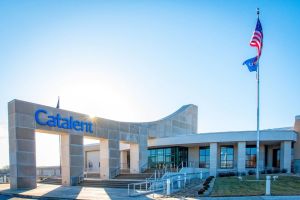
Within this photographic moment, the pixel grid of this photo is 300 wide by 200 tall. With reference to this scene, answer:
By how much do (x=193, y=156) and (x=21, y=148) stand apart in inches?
980

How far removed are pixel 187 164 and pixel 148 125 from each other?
8.74 metres

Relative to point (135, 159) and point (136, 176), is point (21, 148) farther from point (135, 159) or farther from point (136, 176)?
point (135, 159)

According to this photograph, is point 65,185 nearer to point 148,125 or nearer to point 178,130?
point 148,125

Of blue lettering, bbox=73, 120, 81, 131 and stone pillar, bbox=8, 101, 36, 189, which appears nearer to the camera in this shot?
stone pillar, bbox=8, 101, 36, 189

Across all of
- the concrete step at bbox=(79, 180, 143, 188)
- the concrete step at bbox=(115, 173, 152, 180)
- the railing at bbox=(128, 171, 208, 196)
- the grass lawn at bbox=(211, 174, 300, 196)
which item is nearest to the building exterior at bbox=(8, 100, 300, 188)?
the concrete step at bbox=(115, 173, 152, 180)

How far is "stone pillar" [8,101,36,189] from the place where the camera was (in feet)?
65.3

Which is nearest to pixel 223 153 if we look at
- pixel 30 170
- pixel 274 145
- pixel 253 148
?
pixel 253 148

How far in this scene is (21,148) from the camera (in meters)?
20.2

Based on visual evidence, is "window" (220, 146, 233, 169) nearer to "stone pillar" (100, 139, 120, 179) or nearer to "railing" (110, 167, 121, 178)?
"railing" (110, 167, 121, 178)

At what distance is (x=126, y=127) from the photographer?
3100 centimetres

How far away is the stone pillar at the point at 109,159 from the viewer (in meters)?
27.5

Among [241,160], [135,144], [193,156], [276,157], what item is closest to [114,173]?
[135,144]

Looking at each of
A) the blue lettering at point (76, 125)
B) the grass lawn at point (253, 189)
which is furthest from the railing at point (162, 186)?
the blue lettering at point (76, 125)

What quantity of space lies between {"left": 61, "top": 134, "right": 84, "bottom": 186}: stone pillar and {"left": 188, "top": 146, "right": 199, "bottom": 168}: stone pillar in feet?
60.7
